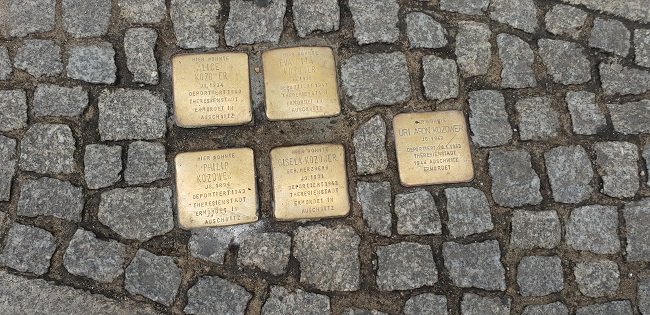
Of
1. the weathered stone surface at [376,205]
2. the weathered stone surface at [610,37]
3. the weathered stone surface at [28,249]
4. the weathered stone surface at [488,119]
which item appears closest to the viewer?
the weathered stone surface at [28,249]

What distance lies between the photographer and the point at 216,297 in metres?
2.48

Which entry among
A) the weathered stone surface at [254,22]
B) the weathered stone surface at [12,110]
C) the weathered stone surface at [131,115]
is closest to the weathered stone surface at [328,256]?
the weathered stone surface at [131,115]

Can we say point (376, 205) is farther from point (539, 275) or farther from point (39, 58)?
point (39, 58)

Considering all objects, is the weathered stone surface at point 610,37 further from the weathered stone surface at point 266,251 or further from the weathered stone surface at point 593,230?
the weathered stone surface at point 266,251

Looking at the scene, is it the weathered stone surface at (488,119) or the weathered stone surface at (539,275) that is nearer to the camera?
the weathered stone surface at (539,275)

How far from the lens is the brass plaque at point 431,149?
2.62 meters

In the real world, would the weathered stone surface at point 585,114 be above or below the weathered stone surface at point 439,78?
below

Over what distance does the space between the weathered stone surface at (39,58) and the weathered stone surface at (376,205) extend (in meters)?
1.76

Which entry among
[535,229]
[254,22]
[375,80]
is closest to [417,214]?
[535,229]

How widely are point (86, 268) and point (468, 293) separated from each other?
195cm

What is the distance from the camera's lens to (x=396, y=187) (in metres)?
2.62

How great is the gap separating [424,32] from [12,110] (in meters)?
2.27

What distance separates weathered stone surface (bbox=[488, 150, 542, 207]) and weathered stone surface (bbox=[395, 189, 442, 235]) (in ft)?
1.16

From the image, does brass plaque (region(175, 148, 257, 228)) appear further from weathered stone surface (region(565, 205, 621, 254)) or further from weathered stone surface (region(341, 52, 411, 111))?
weathered stone surface (region(565, 205, 621, 254))
